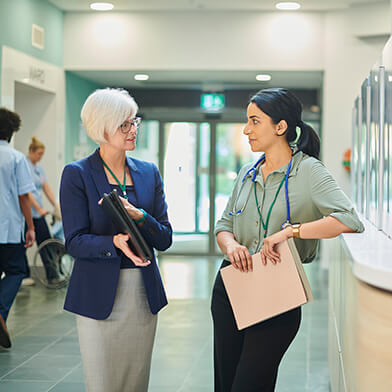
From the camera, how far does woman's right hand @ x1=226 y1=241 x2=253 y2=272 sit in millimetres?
2684

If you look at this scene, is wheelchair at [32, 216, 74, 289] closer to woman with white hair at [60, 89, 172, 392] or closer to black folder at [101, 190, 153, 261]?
woman with white hair at [60, 89, 172, 392]

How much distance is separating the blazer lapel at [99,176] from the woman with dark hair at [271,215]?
0.52m

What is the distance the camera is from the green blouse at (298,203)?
2.62 meters

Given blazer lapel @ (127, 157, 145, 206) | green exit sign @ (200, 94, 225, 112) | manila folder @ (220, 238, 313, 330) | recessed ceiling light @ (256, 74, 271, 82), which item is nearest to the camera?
manila folder @ (220, 238, 313, 330)

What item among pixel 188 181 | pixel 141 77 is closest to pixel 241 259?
pixel 141 77

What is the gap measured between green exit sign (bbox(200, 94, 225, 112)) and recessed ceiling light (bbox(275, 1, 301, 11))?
304cm

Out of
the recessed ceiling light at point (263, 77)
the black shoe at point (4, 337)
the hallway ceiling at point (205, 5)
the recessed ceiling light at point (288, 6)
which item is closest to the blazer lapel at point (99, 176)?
the black shoe at point (4, 337)

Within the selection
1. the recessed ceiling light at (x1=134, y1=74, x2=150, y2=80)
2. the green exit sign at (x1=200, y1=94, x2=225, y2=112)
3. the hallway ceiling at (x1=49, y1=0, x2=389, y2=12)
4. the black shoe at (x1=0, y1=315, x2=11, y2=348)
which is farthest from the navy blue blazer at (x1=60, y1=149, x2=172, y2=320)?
the green exit sign at (x1=200, y1=94, x2=225, y2=112)

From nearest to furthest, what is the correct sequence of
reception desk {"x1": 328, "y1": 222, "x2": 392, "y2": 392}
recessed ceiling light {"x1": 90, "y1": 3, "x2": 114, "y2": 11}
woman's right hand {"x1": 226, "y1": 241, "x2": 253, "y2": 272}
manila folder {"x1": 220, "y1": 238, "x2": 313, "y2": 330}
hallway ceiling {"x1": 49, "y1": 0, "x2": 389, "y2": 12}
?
reception desk {"x1": 328, "y1": 222, "x2": 392, "y2": 392}
manila folder {"x1": 220, "y1": 238, "x2": 313, "y2": 330}
woman's right hand {"x1": 226, "y1": 241, "x2": 253, "y2": 272}
hallway ceiling {"x1": 49, "y1": 0, "x2": 389, "y2": 12}
recessed ceiling light {"x1": 90, "y1": 3, "x2": 114, "y2": 11}

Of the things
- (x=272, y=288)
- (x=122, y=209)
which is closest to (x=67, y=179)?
→ (x=122, y=209)

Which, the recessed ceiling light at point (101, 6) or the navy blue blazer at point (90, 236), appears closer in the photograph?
the navy blue blazer at point (90, 236)

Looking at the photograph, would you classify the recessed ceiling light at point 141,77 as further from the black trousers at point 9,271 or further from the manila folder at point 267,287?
the manila folder at point 267,287

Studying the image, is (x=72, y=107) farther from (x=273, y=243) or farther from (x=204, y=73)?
(x=273, y=243)

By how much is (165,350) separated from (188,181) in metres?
6.94
